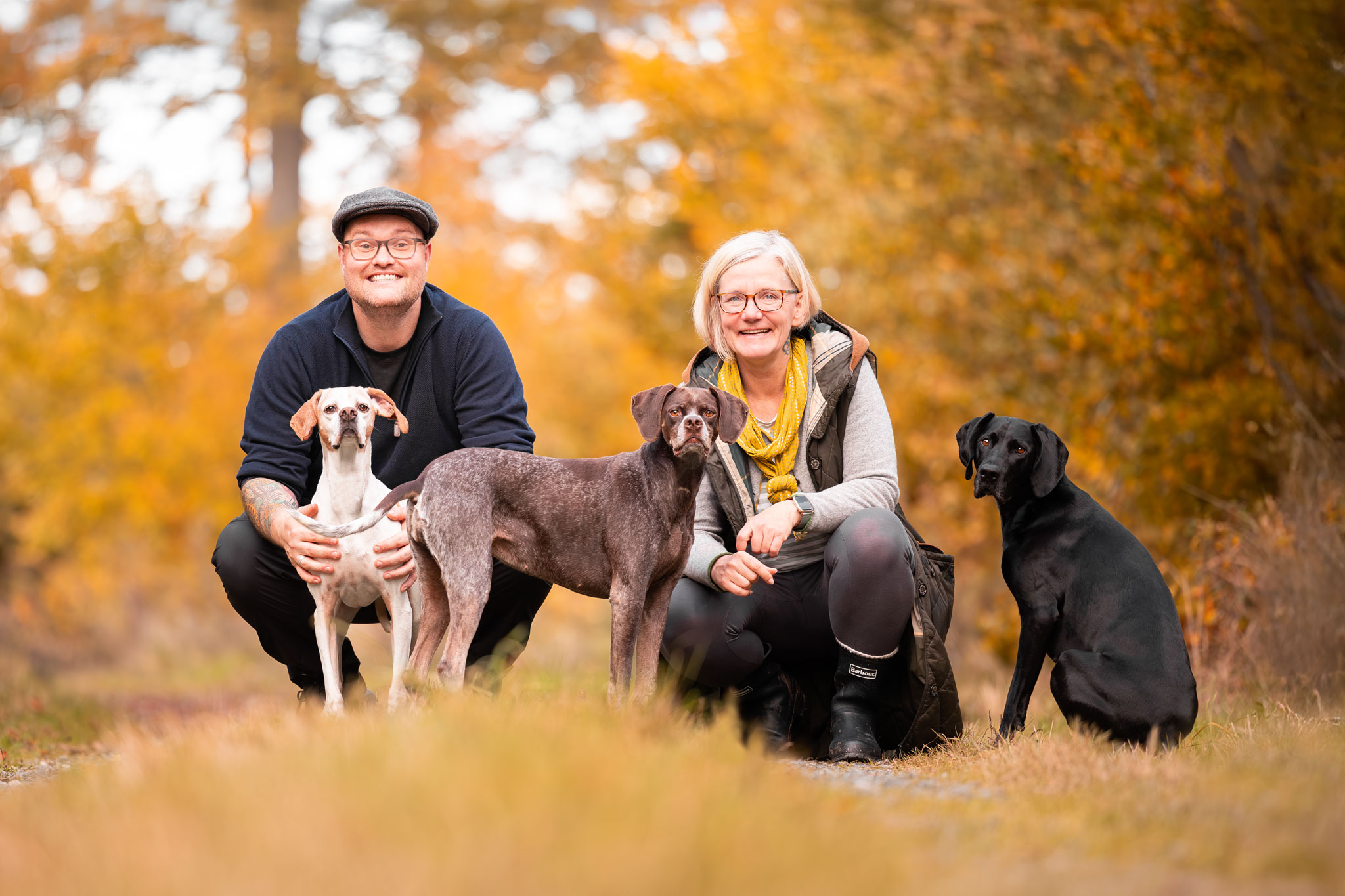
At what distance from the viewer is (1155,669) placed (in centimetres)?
371

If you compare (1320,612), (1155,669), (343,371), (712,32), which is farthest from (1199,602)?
(712,32)

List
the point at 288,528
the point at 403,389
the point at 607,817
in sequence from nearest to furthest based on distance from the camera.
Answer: the point at 607,817 < the point at 288,528 < the point at 403,389

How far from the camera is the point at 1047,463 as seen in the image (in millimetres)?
4277

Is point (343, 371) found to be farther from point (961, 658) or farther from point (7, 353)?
point (7, 353)

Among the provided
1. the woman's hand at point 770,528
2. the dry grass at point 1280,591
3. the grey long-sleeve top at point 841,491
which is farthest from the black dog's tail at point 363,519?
the dry grass at point 1280,591

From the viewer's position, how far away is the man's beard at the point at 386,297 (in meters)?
4.33

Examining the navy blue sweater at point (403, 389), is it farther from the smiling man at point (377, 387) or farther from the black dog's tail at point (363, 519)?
the black dog's tail at point (363, 519)

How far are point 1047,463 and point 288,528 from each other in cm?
275

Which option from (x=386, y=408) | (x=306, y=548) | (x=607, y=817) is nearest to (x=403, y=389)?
(x=386, y=408)

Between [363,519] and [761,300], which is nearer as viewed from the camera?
[363,519]

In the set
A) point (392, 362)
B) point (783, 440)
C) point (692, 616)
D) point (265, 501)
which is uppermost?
point (392, 362)

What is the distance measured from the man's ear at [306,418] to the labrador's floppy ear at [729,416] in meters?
1.46

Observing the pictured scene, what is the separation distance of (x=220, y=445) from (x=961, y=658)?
876cm

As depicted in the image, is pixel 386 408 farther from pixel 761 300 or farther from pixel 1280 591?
pixel 1280 591
